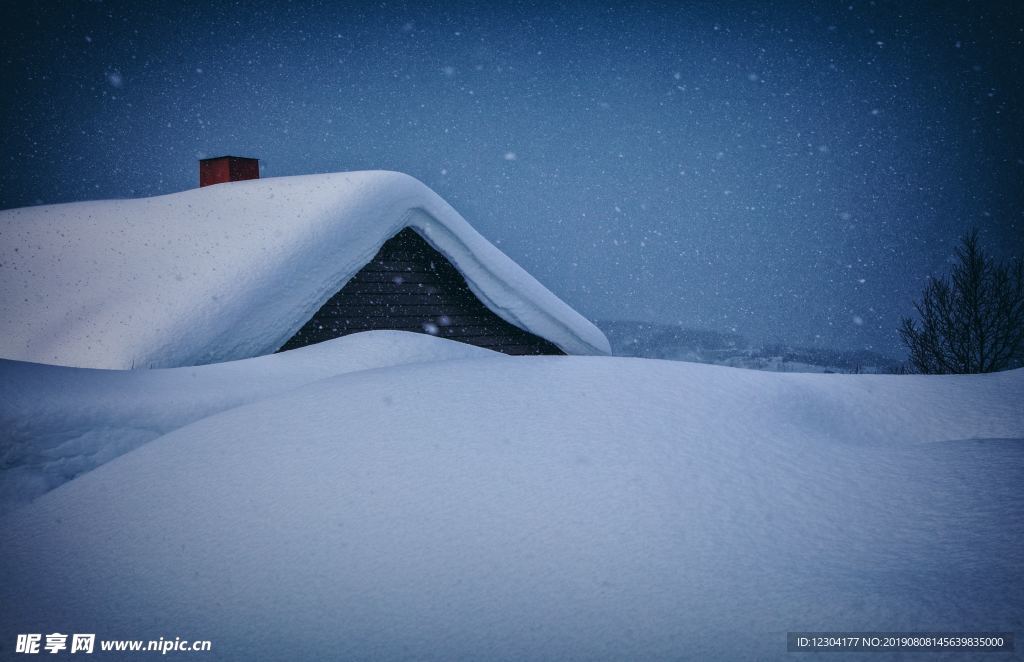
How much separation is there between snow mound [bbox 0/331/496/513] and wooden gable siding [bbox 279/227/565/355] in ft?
4.74

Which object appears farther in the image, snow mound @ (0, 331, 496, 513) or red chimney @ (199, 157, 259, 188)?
red chimney @ (199, 157, 259, 188)

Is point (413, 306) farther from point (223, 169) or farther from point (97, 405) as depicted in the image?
point (223, 169)

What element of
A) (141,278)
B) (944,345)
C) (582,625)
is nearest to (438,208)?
(141,278)

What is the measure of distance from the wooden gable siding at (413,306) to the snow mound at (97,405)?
1445 millimetres

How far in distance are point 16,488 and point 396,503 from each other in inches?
108

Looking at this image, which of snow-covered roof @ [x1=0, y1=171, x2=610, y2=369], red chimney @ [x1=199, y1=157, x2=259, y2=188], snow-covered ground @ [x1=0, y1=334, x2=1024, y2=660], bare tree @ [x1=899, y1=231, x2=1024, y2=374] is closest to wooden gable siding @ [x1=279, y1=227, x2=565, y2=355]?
snow-covered roof @ [x1=0, y1=171, x2=610, y2=369]

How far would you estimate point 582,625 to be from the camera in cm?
249

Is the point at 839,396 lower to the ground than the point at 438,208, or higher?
lower

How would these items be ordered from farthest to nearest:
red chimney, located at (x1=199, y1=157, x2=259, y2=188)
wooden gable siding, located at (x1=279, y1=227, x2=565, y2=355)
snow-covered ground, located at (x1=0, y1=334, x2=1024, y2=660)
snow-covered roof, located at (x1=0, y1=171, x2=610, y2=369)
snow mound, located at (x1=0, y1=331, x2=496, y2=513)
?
red chimney, located at (x1=199, y1=157, x2=259, y2=188), wooden gable siding, located at (x1=279, y1=227, x2=565, y2=355), snow-covered roof, located at (x1=0, y1=171, x2=610, y2=369), snow mound, located at (x1=0, y1=331, x2=496, y2=513), snow-covered ground, located at (x1=0, y1=334, x2=1024, y2=660)

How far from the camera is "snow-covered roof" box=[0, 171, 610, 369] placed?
20.2 ft

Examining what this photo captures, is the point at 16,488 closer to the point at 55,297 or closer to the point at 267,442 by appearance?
the point at 267,442

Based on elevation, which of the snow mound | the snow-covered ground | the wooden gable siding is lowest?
the snow-covered ground

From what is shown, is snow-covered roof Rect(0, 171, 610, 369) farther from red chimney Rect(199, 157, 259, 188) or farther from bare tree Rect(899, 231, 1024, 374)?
bare tree Rect(899, 231, 1024, 374)

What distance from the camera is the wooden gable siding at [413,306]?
7.68 m
